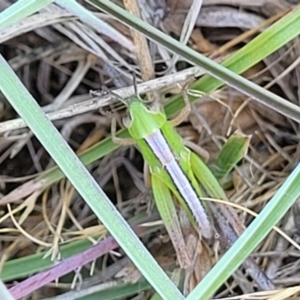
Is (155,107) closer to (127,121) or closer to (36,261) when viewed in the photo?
(127,121)

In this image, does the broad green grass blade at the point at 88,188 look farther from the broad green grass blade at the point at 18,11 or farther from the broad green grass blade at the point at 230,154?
the broad green grass blade at the point at 230,154

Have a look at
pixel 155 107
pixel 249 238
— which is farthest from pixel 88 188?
pixel 155 107

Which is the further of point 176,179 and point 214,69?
point 176,179

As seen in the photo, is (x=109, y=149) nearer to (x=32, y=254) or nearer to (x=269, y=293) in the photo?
(x=32, y=254)

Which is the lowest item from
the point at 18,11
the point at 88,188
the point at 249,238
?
the point at 249,238

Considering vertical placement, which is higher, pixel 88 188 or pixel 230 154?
pixel 88 188
